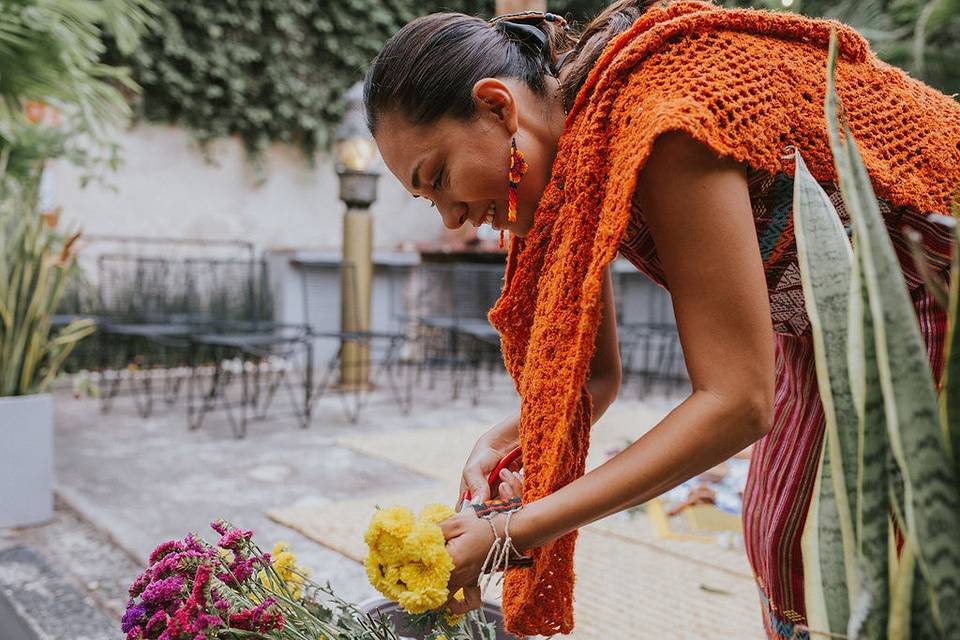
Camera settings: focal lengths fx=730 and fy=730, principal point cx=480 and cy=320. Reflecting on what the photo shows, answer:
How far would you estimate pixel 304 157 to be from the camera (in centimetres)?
857

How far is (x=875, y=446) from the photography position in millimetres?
515

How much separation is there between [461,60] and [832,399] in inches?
24.8

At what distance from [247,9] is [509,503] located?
8.48m

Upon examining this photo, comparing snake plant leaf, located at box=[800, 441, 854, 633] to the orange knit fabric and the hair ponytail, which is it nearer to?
the orange knit fabric

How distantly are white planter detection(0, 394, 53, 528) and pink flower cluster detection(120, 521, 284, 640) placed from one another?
7.65 ft

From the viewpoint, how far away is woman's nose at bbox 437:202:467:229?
3.40ft

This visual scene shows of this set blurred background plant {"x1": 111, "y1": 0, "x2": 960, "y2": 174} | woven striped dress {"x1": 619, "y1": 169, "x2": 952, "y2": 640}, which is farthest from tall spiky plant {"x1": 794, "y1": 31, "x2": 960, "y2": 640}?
blurred background plant {"x1": 111, "y1": 0, "x2": 960, "y2": 174}

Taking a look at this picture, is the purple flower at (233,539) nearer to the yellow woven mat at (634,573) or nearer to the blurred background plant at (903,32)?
the yellow woven mat at (634,573)

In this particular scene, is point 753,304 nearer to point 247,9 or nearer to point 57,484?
point 57,484

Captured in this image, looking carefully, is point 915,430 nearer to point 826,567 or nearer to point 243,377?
point 826,567

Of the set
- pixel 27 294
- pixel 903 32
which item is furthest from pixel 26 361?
pixel 903 32

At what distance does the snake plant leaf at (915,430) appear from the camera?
464 millimetres

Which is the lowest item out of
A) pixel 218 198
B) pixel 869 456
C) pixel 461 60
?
pixel 869 456

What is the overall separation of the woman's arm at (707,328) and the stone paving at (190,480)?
125cm
